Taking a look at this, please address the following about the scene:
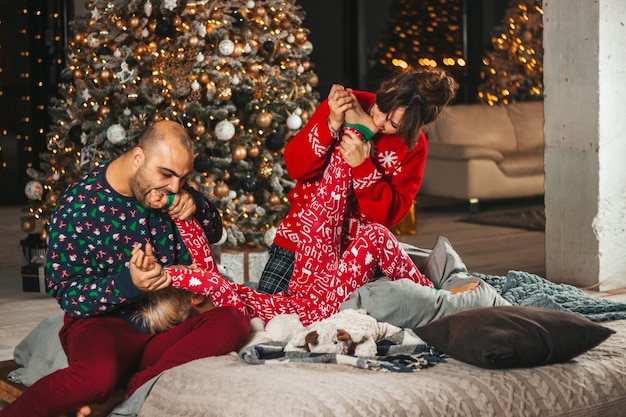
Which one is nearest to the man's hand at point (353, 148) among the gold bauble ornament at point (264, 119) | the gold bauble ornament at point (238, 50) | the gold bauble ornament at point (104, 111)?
the gold bauble ornament at point (264, 119)

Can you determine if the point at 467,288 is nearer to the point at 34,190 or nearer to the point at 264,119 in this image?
→ the point at 264,119

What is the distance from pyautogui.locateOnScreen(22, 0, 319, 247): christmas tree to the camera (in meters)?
6.07

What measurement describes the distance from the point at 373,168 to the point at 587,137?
220 cm

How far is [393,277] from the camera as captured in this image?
4008mm

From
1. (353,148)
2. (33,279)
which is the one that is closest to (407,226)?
(33,279)

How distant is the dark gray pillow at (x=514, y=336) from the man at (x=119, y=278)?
72cm

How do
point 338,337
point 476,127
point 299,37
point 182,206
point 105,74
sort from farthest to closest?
point 476,127, point 299,37, point 105,74, point 182,206, point 338,337

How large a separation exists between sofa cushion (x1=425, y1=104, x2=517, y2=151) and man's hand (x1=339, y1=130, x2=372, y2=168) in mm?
5428

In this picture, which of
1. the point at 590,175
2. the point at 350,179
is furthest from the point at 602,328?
the point at 590,175

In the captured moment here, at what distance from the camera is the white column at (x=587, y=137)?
5785 mm

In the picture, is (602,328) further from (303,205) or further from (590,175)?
(590,175)

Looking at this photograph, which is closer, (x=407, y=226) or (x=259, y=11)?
(x=259, y=11)

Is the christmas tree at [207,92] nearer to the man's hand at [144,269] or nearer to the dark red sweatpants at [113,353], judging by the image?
the dark red sweatpants at [113,353]

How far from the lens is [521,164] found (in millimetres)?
9414
